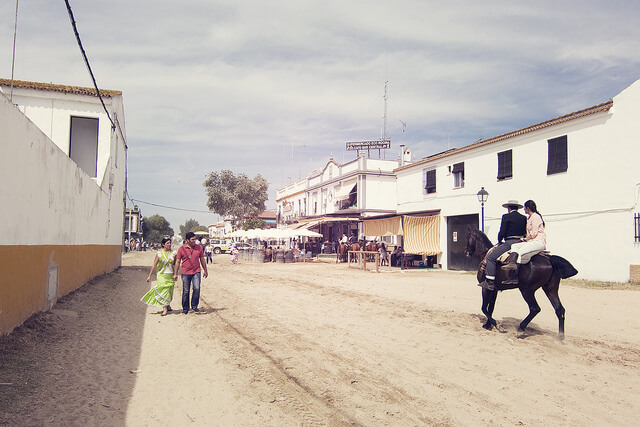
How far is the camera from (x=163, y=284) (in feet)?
31.7

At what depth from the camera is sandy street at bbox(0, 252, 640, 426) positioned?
4297 mm

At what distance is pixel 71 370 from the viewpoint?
554 centimetres

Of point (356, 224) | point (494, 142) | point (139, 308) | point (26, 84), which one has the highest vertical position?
point (26, 84)

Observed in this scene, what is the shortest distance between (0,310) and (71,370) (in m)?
1.35

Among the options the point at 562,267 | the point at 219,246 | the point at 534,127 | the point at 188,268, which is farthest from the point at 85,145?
the point at 219,246

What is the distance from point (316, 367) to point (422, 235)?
19667mm

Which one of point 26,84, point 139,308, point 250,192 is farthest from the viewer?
point 250,192

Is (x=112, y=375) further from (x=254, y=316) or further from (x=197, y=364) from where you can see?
(x=254, y=316)

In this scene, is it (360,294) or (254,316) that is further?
(360,294)

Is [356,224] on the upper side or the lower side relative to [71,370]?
upper

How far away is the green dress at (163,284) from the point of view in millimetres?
9633

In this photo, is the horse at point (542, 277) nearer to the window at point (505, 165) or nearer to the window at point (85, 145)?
the window at point (505, 165)

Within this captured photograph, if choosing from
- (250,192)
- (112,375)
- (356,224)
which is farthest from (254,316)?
(250,192)

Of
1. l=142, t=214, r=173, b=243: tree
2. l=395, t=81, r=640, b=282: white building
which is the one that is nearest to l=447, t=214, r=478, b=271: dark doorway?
l=395, t=81, r=640, b=282: white building
